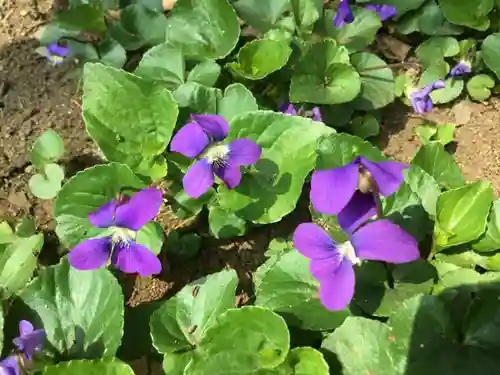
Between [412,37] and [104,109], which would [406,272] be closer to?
[104,109]

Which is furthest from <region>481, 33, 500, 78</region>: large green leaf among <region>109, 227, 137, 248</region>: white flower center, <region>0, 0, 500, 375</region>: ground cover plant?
<region>109, 227, 137, 248</region>: white flower center

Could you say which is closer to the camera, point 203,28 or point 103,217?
point 103,217

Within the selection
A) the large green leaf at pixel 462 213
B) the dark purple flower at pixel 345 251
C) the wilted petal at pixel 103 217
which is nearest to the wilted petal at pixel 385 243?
the dark purple flower at pixel 345 251

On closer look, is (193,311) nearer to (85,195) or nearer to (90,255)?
(90,255)

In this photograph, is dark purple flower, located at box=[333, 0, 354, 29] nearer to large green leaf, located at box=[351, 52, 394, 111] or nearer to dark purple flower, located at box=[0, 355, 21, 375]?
large green leaf, located at box=[351, 52, 394, 111]

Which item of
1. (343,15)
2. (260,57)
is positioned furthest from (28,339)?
(343,15)

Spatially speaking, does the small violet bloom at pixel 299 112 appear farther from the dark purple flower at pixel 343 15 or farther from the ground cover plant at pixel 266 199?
the dark purple flower at pixel 343 15

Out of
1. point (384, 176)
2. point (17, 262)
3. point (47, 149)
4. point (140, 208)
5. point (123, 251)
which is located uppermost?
point (384, 176)
